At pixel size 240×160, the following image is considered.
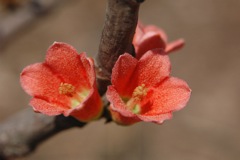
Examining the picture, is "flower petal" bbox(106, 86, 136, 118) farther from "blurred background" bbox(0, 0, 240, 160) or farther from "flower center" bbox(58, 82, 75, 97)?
"blurred background" bbox(0, 0, 240, 160)

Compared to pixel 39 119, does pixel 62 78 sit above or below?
above

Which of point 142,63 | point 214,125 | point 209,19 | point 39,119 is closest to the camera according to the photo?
point 142,63

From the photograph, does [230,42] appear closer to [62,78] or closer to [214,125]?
[214,125]

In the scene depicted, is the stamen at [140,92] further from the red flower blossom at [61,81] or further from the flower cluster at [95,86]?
the red flower blossom at [61,81]

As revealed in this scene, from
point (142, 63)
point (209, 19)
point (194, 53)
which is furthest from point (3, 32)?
point (209, 19)

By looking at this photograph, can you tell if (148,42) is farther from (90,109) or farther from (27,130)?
(27,130)

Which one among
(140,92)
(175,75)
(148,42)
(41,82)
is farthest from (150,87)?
(175,75)

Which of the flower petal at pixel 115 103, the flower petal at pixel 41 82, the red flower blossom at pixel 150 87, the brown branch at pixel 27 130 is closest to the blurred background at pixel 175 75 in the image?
the brown branch at pixel 27 130
